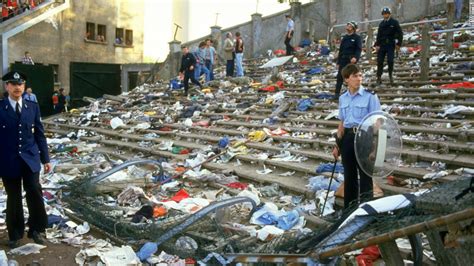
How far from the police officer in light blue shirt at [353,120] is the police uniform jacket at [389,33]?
A: 18.4ft

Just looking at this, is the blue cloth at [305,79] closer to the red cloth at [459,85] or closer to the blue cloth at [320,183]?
the red cloth at [459,85]

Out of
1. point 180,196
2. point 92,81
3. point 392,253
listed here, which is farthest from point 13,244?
point 92,81

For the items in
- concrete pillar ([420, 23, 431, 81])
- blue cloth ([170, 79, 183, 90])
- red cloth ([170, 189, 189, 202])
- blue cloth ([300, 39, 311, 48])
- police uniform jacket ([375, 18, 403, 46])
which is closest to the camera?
red cloth ([170, 189, 189, 202])

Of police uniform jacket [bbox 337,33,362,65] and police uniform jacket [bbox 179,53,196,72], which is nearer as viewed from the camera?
police uniform jacket [bbox 337,33,362,65]

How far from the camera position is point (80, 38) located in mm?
22516

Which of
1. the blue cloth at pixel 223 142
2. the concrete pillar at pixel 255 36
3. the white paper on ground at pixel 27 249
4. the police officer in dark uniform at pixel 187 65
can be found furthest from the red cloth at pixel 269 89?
the white paper on ground at pixel 27 249

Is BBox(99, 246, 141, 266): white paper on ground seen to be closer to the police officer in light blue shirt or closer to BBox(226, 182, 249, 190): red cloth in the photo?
the police officer in light blue shirt

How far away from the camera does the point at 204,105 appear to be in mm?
13984

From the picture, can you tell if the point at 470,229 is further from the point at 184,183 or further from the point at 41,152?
the point at 184,183

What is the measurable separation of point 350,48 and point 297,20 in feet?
45.2

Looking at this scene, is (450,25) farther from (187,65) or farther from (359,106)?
(359,106)

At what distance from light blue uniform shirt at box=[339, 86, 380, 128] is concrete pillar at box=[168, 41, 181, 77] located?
15689 millimetres

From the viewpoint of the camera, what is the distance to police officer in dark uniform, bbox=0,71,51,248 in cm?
512

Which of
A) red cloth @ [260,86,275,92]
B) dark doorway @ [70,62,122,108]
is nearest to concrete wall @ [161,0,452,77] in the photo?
dark doorway @ [70,62,122,108]
